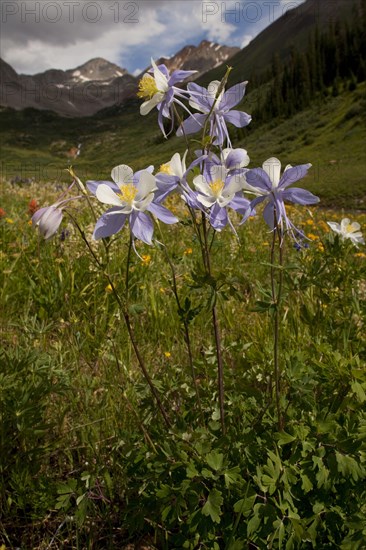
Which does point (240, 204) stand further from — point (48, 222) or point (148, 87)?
point (48, 222)

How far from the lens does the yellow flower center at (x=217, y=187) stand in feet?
5.21

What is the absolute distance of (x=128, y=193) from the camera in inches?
60.1

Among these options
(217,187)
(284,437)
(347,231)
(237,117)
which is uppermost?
(237,117)

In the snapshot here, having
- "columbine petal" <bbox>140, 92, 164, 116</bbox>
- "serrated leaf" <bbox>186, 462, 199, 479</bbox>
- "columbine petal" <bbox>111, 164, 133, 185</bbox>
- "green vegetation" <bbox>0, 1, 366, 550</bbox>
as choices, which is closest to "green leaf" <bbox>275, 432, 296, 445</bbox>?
"green vegetation" <bbox>0, 1, 366, 550</bbox>

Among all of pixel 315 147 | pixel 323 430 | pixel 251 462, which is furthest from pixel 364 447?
pixel 315 147

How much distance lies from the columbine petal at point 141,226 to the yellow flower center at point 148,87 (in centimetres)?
50

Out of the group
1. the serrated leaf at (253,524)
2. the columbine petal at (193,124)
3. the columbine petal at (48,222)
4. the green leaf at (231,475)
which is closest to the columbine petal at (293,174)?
the columbine petal at (193,124)

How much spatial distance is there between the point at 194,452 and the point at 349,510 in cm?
63

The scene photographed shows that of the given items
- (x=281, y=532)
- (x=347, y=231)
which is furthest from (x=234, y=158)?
(x=347, y=231)

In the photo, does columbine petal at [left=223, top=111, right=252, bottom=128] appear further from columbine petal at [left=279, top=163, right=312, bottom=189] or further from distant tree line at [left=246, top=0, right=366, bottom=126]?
distant tree line at [left=246, top=0, right=366, bottom=126]

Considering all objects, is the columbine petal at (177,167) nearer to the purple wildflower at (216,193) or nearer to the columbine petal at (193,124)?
the purple wildflower at (216,193)

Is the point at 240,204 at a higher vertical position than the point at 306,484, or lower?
higher

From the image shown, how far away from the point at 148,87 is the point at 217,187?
49 cm

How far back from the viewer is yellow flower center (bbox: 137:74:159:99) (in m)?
1.69
